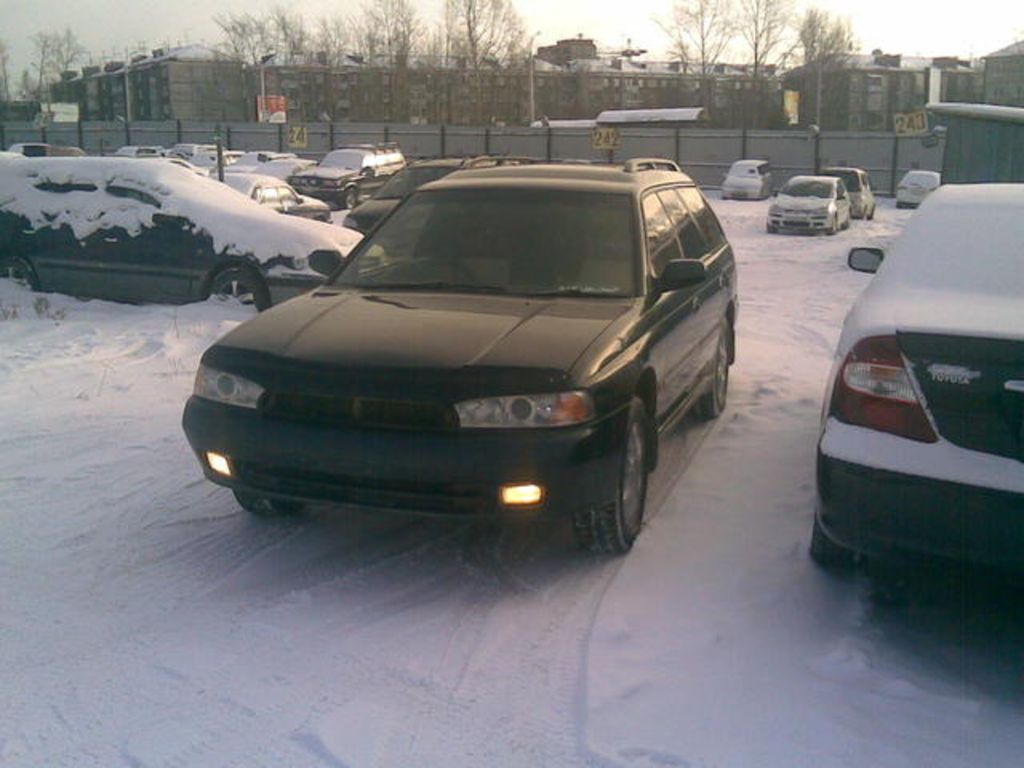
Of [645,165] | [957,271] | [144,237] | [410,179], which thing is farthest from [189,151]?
[957,271]

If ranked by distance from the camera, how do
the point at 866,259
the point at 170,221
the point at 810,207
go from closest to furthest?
the point at 866,259, the point at 170,221, the point at 810,207

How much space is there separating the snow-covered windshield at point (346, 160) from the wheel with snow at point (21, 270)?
72.7 feet

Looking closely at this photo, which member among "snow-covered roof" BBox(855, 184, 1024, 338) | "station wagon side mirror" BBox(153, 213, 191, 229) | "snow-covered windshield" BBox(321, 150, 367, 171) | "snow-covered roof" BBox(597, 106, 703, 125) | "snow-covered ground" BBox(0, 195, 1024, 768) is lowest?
"snow-covered ground" BBox(0, 195, 1024, 768)

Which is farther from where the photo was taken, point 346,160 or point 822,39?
point 822,39

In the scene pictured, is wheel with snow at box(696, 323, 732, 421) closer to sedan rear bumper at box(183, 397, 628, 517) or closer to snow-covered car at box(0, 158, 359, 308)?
sedan rear bumper at box(183, 397, 628, 517)

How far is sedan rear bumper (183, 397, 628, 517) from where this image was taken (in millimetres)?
3859

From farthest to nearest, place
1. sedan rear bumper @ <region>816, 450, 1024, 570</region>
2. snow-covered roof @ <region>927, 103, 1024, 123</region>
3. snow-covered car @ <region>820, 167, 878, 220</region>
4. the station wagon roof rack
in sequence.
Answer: snow-covered car @ <region>820, 167, 878, 220</region>, snow-covered roof @ <region>927, 103, 1024, 123</region>, the station wagon roof rack, sedan rear bumper @ <region>816, 450, 1024, 570</region>

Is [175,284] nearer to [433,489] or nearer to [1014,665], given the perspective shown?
[433,489]

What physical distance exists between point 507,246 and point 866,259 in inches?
88.8

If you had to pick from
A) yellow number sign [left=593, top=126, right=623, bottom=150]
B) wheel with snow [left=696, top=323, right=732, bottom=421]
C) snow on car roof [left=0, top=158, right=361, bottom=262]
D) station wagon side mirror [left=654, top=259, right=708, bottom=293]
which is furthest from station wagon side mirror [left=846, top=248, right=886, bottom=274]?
yellow number sign [left=593, top=126, right=623, bottom=150]

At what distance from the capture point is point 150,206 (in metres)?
10.4

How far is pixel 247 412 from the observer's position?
4.17m

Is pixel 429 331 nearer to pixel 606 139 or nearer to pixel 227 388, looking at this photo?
pixel 227 388

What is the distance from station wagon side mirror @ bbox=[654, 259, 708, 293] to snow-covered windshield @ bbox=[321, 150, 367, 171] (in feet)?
93.4
